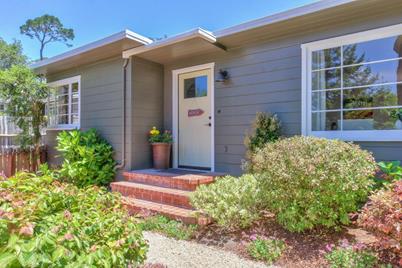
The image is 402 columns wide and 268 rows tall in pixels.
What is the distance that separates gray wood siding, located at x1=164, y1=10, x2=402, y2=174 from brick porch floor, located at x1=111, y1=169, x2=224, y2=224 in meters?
0.77

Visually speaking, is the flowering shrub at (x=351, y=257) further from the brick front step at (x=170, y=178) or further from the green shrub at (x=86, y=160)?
the green shrub at (x=86, y=160)

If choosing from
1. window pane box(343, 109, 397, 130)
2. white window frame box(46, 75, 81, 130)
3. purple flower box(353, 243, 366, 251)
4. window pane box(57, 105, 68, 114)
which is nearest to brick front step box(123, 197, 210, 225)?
purple flower box(353, 243, 366, 251)

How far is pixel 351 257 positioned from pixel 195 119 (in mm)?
4009

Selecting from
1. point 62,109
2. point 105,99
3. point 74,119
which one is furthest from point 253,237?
point 62,109

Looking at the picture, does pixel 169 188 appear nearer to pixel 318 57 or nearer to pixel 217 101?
pixel 217 101

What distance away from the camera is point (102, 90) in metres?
6.53

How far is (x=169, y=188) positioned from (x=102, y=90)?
3.06 m

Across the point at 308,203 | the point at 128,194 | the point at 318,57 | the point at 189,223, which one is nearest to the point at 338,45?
the point at 318,57

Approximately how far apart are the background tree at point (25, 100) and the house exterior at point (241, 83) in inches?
21.4

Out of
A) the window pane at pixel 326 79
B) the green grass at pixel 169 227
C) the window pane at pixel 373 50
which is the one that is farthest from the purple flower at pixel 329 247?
the window pane at pixel 373 50

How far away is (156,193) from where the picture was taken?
187 inches

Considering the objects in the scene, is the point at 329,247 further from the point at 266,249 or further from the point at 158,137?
the point at 158,137

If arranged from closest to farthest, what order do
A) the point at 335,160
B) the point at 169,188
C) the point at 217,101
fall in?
the point at 335,160 < the point at 169,188 < the point at 217,101

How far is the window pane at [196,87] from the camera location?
5.95m
